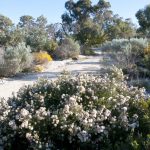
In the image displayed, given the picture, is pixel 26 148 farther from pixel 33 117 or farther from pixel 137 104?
pixel 137 104

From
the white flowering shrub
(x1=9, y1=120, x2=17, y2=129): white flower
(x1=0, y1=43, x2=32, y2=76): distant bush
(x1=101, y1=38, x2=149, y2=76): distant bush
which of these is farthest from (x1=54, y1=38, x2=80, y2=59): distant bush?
(x1=9, y1=120, x2=17, y2=129): white flower


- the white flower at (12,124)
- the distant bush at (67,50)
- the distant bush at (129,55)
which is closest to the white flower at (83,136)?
the white flower at (12,124)

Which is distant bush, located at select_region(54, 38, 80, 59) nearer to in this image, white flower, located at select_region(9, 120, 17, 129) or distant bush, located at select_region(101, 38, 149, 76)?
distant bush, located at select_region(101, 38, 149, 76)

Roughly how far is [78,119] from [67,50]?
81.4 ft

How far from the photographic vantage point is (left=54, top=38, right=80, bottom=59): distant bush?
29.4 metres

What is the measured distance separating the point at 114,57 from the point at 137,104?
11.8m

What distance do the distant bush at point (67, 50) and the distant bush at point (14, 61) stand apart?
926cm

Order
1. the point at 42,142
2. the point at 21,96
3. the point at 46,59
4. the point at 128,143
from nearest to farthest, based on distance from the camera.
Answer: the point at 128,143, the point at 42,142, the point at 21,96, the point at 46,59

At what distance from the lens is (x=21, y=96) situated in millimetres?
6320

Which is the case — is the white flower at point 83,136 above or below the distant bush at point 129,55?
above

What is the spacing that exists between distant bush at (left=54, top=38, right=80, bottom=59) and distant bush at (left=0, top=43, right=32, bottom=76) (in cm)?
926

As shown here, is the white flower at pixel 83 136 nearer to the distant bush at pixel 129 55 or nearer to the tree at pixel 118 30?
the distant bush at pixel 129 55

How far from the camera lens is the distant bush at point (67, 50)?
Answer: 29.4 meters

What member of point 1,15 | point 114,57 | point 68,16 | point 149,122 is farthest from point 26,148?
point 68,16
